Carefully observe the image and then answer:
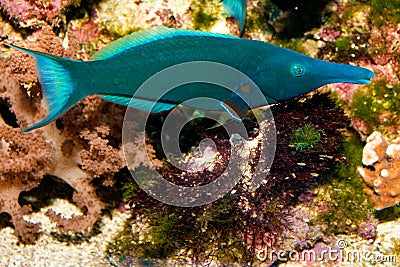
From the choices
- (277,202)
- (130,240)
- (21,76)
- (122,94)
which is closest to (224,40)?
(122,94)

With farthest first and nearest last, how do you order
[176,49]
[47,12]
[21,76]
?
1. [47,12]
2. [21,76]
3. [176,49]

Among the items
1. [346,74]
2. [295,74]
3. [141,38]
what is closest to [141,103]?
[141,38]

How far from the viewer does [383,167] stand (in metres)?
3.92

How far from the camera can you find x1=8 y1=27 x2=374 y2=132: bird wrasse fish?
103 inches

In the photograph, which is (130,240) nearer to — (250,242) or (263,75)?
(250,242)

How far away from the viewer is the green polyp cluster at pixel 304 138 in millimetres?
3502

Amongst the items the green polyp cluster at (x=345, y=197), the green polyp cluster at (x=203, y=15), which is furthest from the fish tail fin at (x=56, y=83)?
the green polyp cluster at (x=345, y=197)

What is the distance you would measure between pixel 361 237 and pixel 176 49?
2.52 meters

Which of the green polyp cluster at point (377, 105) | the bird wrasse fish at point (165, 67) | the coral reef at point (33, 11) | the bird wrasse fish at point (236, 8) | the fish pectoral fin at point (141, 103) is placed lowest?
the fish pectoral fin at point (141, 103)

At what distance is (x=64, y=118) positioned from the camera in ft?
12.4

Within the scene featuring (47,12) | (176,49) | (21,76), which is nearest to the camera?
(176,49)

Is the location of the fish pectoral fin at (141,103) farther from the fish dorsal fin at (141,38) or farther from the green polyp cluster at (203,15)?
the green polyp cluster at (203,15)

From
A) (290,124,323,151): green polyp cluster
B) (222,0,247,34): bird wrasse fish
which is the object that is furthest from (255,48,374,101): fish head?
(222,0,247,34): bird wrasse fish

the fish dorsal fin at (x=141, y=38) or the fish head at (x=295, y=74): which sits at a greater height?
the fish dorsal fin at (x=141, y=38)
